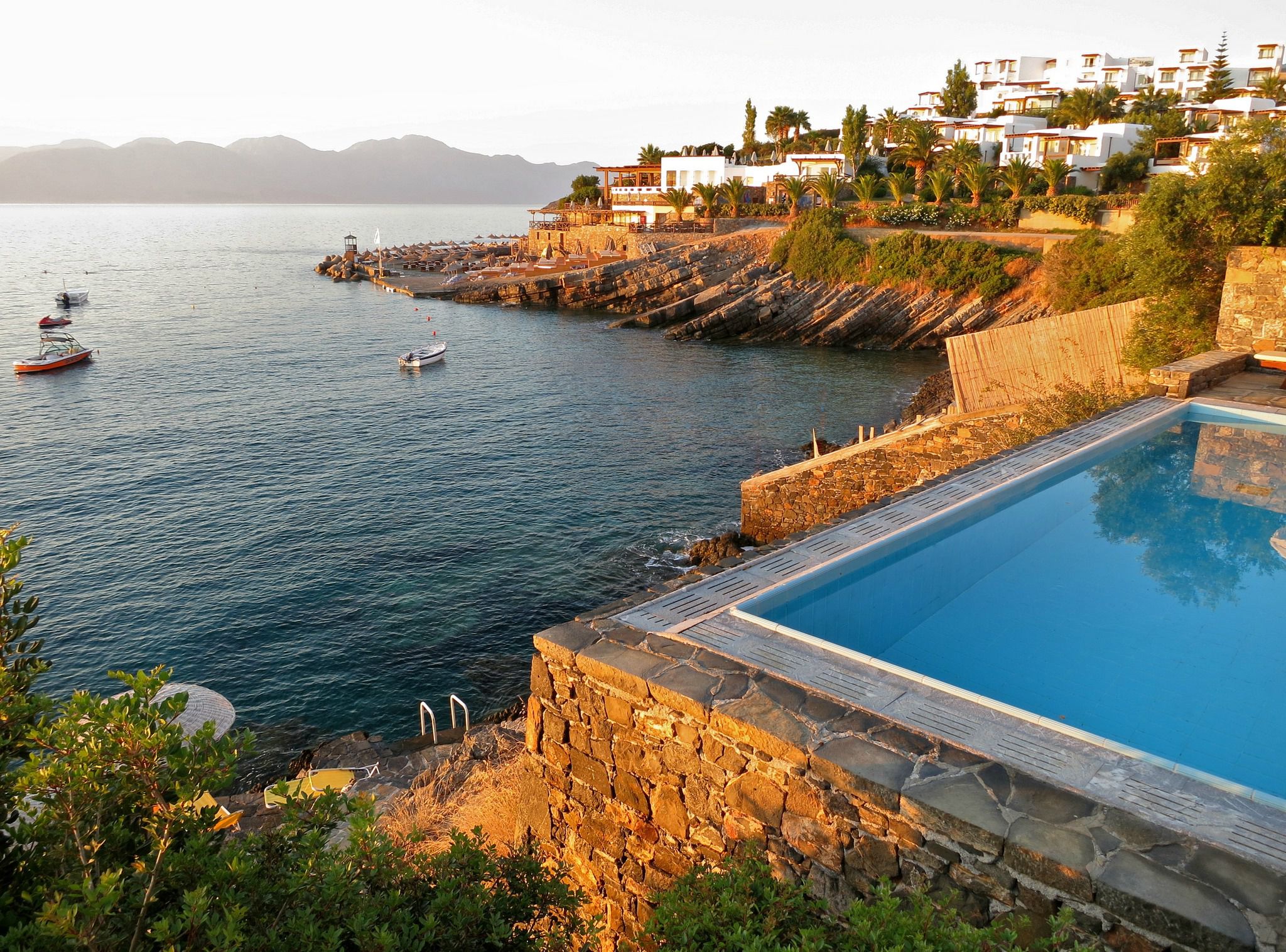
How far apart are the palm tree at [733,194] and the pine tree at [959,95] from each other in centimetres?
2876

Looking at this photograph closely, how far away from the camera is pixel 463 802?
9633 millimetres

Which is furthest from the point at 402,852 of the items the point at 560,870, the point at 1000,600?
the point at 1000,600

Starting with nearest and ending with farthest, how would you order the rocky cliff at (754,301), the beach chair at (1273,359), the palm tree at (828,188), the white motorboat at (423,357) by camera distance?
the beach chair at (1273,359)
the white motorboat at (423,357)
the rocky cliff at (754,301)
the palm tree at (828,188)

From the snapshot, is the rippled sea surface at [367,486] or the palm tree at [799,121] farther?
the palm tree at [799,121]

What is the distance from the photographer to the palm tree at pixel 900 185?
195 feet

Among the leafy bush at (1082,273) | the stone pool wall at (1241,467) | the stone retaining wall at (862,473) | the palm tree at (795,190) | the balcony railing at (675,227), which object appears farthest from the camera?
the balcony railing at (675,227)

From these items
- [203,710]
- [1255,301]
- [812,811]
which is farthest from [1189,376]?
[203,710]

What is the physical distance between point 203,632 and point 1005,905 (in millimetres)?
17873

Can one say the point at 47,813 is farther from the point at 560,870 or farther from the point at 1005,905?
the point at 1005,905

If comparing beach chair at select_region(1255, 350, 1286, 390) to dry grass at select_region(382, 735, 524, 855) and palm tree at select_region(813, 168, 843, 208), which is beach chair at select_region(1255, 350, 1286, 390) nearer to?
dry grass at select_region(382, 735, 524, 855)

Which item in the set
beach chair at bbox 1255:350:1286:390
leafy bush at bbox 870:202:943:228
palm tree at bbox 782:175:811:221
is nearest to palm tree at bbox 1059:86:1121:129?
leafy bush at bbox 870:202:943:228

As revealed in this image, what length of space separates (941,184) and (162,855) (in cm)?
6081

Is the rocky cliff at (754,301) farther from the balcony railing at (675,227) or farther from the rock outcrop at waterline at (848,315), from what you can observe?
the balcony railing at (675,227)

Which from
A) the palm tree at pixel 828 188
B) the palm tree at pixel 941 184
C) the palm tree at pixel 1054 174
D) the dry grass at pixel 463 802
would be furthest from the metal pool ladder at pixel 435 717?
the palm tree at pixel 941 184
